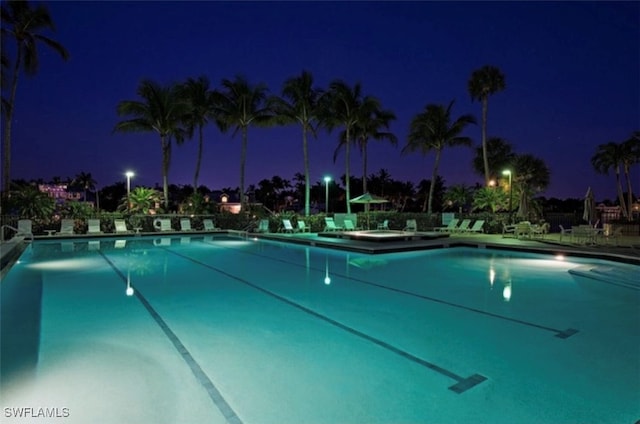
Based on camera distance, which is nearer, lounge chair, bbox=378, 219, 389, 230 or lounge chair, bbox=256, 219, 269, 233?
lounge chair, bbox=256, 219, 269, 233

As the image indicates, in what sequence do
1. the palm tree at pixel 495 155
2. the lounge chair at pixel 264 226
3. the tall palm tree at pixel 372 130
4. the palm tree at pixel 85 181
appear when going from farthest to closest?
the palm tree at pixel 85 181 < the palm tree at pixel 495 155 < the tall palm tree at pixel 372 130 < the lounge chair at pixel 264 226

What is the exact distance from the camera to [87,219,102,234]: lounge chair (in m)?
17.8

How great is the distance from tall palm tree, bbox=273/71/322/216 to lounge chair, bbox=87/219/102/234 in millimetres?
10428

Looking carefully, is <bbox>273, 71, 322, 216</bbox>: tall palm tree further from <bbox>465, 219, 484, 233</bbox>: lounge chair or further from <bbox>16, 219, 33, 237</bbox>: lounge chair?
<bbox>16, 219, 33, 237</bbox>: lounge chair

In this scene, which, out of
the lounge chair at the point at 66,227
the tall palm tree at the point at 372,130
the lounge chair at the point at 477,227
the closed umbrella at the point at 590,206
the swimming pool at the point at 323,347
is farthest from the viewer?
the tall palm tree at the point at 372,130

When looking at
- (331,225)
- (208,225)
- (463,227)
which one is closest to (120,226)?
(208,225)

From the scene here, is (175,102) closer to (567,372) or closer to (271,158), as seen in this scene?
(567,372)

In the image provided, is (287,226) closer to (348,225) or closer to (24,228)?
(348,225)

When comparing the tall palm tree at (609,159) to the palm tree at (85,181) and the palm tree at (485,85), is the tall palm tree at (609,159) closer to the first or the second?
the palm tree at (485,85)

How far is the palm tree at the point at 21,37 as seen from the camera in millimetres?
18281

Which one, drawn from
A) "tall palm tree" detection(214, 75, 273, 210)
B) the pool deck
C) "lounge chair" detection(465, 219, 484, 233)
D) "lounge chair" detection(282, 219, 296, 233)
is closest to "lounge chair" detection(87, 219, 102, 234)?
the pool deck

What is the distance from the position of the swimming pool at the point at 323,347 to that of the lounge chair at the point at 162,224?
10.8m

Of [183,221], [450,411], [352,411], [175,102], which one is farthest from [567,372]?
[175,102]

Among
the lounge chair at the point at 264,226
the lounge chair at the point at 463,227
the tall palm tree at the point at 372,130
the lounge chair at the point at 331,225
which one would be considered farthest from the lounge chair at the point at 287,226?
the tall palm tree at the point at 372,130
